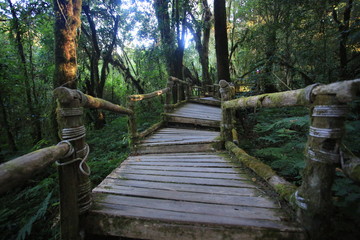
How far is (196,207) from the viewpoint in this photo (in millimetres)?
1674

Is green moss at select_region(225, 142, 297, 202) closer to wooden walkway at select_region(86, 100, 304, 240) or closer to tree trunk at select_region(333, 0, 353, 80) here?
wooden walkway at select_region(86, 100, 304, 240)

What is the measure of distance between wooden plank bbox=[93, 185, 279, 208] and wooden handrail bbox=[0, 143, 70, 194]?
3.42 feet

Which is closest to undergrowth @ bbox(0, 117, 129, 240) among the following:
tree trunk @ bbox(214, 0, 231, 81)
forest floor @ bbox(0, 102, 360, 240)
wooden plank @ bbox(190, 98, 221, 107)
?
forest floor @ bbox(0, 102, 360, 240)

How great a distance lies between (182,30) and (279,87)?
6.27 m

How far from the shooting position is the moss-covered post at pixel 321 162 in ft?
3.71

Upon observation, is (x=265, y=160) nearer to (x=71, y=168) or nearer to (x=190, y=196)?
(x=190, y=196)

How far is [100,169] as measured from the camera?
363 centimetres

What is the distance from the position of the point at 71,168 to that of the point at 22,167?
21.0 inches

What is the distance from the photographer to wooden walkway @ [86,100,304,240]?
4.54 ft

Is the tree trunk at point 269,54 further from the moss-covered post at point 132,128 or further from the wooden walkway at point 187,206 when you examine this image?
the wooden walkway at point 187,206

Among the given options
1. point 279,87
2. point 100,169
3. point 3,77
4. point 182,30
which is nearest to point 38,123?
point 3,77

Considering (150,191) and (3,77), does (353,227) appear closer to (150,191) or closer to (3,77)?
(150,191)

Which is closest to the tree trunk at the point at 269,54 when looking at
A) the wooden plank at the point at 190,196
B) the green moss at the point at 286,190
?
the green moss at the point at 286,190

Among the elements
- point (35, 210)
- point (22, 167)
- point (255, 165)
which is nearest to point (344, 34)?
point (255, 165)
